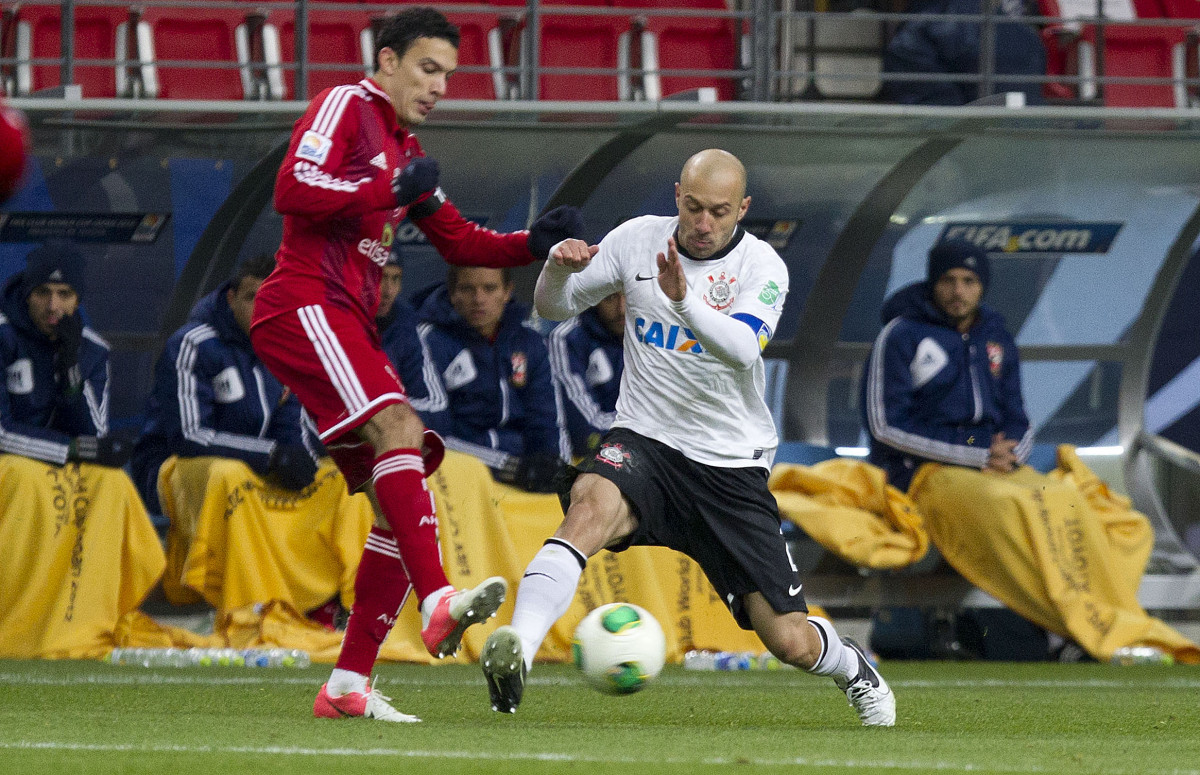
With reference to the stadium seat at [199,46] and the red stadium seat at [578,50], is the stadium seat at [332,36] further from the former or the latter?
the red stadium seat at [578,50]

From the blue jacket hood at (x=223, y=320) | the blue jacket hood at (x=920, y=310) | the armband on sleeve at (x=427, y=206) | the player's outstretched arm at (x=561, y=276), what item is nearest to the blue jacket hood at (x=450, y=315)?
the blue jacket hood at (x=223, y=320)

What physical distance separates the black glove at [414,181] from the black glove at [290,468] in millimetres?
3543

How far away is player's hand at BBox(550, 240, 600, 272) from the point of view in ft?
16.7

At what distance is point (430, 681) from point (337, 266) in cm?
250

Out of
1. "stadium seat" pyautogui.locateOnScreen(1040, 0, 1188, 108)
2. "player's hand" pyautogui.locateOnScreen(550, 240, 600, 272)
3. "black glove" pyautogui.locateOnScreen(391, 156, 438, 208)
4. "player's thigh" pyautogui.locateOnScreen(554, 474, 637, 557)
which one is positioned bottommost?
"player's thigh" pyautogui.locateOnScreen(554, 474, 637, 557)

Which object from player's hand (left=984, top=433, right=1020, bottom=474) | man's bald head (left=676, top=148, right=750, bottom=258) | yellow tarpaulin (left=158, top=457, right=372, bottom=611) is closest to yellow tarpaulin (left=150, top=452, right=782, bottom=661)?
yellow tarpaulin (left=158, top=457, right=372, bottom=611)

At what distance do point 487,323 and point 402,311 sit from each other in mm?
457

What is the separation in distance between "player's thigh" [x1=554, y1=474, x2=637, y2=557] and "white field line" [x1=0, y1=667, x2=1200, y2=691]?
2.18 metres

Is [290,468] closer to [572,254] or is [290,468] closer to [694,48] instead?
[572,254]

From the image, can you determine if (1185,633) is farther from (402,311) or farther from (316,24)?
(316,24)

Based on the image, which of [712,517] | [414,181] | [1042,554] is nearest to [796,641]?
[712,517]

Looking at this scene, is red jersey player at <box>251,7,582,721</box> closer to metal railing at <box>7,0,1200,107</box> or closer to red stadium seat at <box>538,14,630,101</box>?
metal railing at <box>7,0,1200,107</box>

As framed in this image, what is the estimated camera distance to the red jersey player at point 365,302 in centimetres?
499

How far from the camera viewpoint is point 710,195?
523 cm
